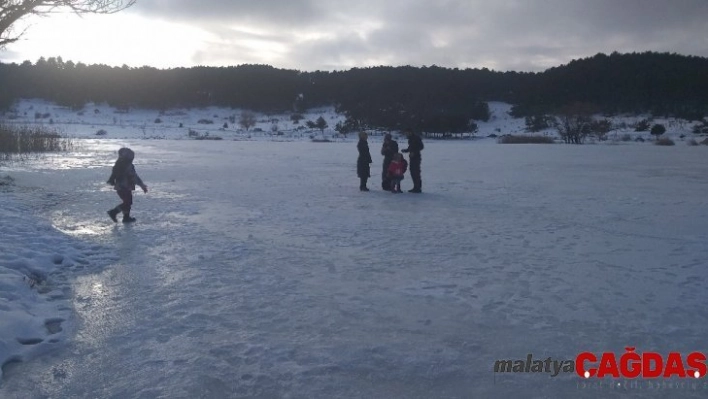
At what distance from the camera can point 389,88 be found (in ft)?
276

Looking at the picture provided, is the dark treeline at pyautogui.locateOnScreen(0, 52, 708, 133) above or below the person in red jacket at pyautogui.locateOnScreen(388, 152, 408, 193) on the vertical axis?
above

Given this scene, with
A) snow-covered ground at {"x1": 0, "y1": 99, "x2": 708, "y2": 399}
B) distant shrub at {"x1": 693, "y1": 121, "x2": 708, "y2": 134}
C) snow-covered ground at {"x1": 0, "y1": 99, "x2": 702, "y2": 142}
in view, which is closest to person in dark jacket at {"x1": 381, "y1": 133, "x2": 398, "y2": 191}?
snow-covered ground at {"x1": 0, "y1": 99, "x2": 708, "y2": 399}

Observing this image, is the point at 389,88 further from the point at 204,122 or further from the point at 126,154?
the point at 126,154

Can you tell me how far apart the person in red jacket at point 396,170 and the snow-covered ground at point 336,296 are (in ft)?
7.40

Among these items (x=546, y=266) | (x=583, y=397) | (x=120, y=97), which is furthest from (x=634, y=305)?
(x=120, y=97)

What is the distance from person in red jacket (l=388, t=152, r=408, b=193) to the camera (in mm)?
12102

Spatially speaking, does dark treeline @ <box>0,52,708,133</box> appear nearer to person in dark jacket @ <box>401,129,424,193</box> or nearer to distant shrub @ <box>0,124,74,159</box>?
distant shrub @ <box>0,124,74,159</box>

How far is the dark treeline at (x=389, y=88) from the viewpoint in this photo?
71500mm

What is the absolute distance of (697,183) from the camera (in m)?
13.4

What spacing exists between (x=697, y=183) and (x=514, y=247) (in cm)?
975

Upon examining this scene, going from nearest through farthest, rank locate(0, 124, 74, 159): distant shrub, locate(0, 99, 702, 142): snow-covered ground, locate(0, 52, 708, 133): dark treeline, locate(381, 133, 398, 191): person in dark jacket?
locate(381, 133, 398, 191): person in dark jacket
locate(0, 124, 74, 159): distant shrub
locate(0, 99, 702, 142): snow-covered ground
locate(0, 52, 708, 133): dark treeline

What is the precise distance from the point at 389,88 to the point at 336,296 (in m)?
81.8

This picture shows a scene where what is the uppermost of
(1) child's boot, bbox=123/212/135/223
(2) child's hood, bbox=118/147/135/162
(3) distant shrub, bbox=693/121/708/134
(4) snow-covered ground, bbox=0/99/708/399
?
(3) distant shrub, bbox=693/121/708/134

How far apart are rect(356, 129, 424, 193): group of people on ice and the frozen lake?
2094mm
